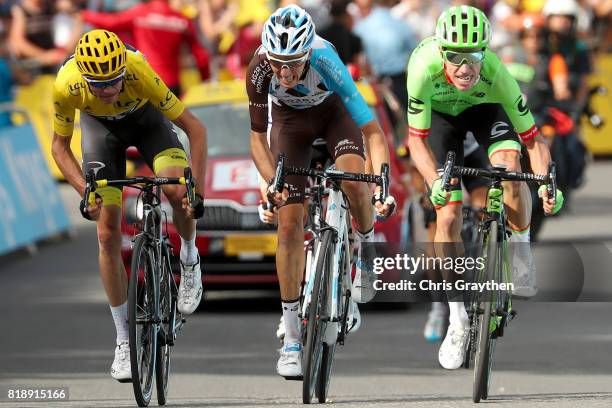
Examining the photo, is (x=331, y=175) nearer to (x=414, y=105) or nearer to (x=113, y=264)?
(x=414, y=105)

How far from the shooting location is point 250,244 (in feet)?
45.4

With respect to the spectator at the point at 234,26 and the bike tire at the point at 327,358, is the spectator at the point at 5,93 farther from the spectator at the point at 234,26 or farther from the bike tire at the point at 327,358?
the bike tire at the point at 327,358

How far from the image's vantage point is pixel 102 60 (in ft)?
32.2

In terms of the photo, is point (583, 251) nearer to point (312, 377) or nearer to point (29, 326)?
point (312, 377)

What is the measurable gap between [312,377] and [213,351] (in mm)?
2918

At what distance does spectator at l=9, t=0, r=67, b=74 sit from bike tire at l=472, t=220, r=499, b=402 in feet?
50.8

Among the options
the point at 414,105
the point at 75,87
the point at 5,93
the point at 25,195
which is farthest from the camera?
the point at 5,93

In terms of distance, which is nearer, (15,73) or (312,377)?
(312,377)

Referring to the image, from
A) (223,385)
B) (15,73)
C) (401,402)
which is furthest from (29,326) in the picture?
(15,73)

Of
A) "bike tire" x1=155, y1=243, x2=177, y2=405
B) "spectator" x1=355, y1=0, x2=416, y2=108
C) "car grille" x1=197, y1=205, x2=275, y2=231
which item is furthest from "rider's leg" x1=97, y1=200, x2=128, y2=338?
"spectator" x1=355, y1=0, x2=416, y2=108

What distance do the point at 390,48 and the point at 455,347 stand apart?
33.4 ft

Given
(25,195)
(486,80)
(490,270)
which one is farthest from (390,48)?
(490,270)

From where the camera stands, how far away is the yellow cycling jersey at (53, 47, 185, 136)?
10.2 meters

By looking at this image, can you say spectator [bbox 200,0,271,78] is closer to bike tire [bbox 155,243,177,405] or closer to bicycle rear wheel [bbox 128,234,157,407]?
bike tire [bbox 155,243,177,405]
